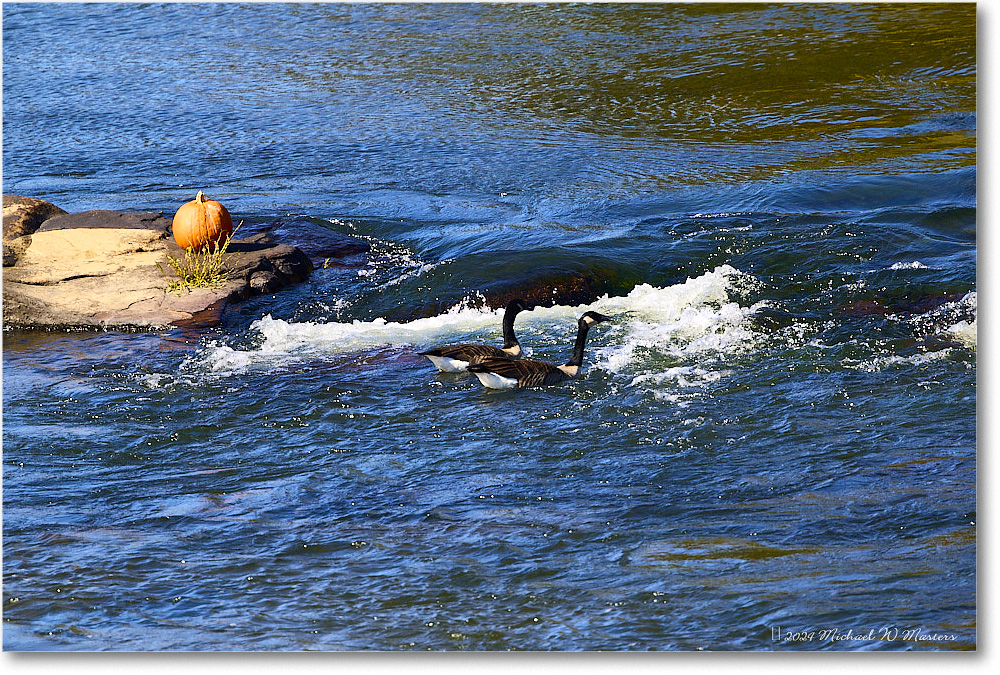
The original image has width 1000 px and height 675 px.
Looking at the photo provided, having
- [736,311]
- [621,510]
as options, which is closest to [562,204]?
[736,311]

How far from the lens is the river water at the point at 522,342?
4.45 metres

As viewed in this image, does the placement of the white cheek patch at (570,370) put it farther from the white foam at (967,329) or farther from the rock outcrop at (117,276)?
the rock outcrop at (117,276)

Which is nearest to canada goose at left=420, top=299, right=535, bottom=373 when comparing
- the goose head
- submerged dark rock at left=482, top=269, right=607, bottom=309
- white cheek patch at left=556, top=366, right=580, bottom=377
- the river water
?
the river water

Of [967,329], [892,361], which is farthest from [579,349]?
[967,329]

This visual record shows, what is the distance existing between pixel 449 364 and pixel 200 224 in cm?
258

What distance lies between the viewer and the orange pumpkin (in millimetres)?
8148

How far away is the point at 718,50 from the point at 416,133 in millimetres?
2652

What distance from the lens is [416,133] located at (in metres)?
9.16

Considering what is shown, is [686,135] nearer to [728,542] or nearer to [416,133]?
[416,133]

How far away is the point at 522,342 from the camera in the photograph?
7375mm

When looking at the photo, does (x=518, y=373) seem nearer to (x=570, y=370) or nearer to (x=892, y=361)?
(x=570, y=370)

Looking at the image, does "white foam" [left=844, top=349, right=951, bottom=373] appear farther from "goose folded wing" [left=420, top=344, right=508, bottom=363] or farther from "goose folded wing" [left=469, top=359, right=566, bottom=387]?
"goose folded wing" [left=420, top=344, right=508, bottom=363]

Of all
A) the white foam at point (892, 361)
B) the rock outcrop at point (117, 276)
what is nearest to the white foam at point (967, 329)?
the white foam at point (892, 361)

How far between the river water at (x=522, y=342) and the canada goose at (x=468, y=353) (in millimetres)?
124
